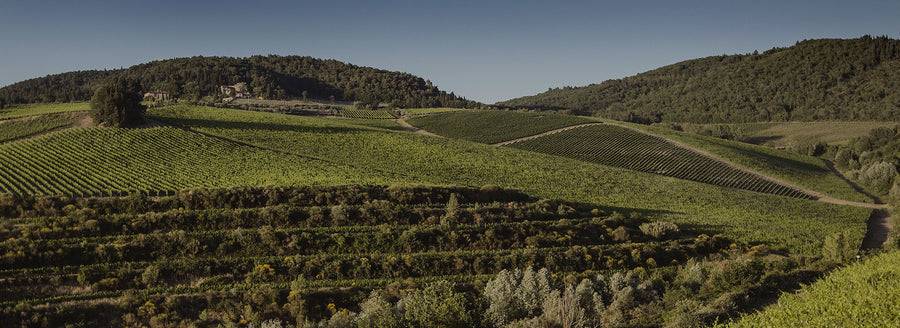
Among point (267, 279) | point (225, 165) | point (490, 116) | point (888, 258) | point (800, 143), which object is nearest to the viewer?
point (888, 258)

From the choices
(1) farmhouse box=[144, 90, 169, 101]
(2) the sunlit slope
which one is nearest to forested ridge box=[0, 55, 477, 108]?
(1) farmhouse box=[144, 90, 169, 101]

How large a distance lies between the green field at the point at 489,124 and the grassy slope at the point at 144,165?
51149 mm

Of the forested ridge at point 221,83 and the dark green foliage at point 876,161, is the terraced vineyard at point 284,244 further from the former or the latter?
the forested ridge at point 221,83

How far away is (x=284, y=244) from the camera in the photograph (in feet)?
97.5

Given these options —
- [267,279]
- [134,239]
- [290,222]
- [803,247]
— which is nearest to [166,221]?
[134,239]

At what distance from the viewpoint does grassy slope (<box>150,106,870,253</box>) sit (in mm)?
44738

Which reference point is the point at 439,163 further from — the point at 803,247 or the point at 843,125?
the point at 843,125

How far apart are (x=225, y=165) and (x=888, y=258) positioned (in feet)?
183

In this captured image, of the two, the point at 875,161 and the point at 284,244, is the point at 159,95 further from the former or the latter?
the point at 875,161

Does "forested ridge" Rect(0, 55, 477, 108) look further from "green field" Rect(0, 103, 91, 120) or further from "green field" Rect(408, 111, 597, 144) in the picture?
"green field" Rect(0, 103, 91, 120)

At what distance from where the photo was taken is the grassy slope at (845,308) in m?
14.5

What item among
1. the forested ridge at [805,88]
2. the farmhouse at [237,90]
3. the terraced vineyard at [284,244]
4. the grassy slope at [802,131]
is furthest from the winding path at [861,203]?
the farmhouse at [237,90]

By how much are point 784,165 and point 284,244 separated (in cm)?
8898

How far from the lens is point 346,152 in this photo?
67000 millimetres
